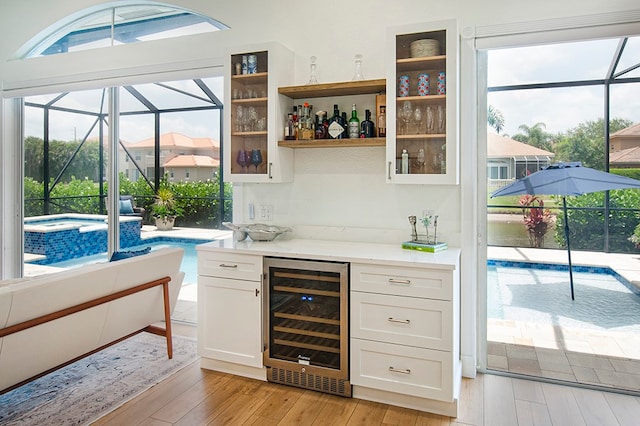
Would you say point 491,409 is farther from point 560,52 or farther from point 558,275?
point 560,52

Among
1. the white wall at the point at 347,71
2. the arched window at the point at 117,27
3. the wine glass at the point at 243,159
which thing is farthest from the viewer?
the arched window at the point at 117,27

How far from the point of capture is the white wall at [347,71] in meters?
3.09

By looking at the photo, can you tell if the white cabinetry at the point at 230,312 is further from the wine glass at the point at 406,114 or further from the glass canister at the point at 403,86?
the glass canister at the point at 403,86

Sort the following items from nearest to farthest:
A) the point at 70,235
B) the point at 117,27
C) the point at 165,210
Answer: the point at 117,27, the point at 165,210, the point at 70,235

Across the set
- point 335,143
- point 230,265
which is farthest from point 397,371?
point 335,143

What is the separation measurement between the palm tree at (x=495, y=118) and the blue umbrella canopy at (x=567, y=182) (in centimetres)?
41

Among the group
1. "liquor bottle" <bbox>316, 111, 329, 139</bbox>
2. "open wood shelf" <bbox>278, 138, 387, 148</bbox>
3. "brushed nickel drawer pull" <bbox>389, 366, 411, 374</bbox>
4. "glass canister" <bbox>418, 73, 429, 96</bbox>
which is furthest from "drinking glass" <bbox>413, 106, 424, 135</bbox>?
"brushed nickel drawer pull" <bbox>389, 366, 411, 374</bbox>

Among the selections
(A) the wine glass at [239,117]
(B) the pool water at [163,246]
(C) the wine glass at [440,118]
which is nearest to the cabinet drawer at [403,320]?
(C) the wine glass at [440,118]

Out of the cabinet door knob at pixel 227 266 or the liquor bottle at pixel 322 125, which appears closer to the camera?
the cabinet door knob at pixel 227 266

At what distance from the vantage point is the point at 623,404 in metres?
2.70

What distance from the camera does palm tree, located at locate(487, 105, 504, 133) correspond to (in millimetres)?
3143

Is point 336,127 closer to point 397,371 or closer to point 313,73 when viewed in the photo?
point 313,73

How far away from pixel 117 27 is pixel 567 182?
429cm

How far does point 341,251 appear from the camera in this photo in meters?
2.93
